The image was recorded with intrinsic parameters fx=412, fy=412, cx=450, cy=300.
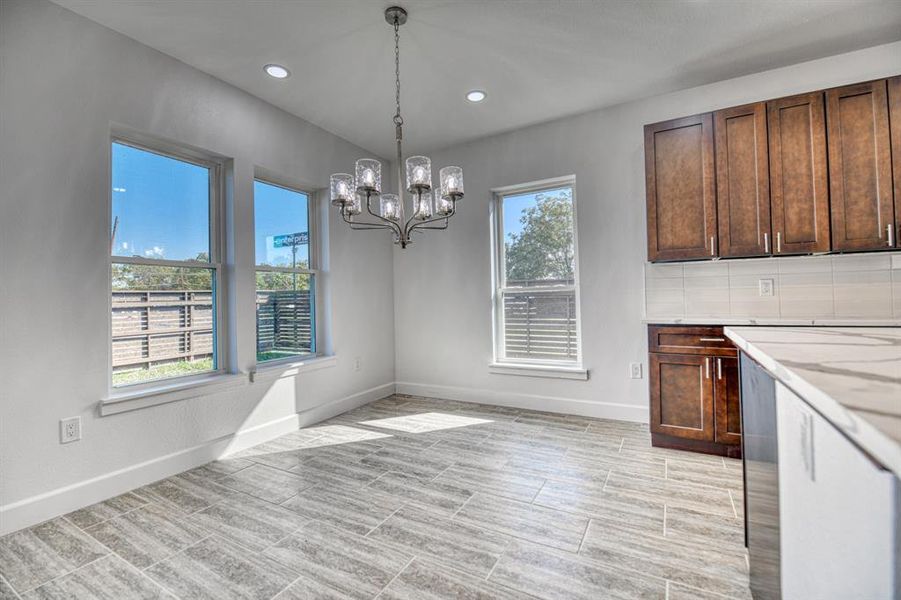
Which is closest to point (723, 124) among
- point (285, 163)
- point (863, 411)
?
point (863, 411)

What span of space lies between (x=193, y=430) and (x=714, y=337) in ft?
11.6

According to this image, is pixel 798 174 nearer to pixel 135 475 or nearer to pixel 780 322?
pixel 780 322

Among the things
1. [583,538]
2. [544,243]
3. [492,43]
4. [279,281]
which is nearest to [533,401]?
[544,243]

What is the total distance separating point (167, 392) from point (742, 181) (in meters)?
4.04

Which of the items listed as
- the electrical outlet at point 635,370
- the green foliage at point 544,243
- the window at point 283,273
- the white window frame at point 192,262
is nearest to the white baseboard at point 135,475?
the white window frame at point 192,262

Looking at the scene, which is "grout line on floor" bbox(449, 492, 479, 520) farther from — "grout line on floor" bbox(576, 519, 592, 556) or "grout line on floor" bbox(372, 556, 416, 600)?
"grout line on floor" bbox(576, 519, 592, 556)

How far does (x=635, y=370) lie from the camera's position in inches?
138

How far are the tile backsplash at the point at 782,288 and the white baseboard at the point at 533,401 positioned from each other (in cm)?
86

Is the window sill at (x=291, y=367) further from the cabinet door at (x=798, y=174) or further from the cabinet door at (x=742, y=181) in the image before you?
the cabinet door at (x=798, y=174)

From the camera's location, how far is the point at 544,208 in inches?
159

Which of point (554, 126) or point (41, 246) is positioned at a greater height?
point (554, 126)

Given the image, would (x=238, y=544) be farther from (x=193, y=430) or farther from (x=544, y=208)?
(x=544, y=208)

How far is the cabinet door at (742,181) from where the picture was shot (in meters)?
2.77

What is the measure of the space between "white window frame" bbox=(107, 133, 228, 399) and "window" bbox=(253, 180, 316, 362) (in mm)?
283
